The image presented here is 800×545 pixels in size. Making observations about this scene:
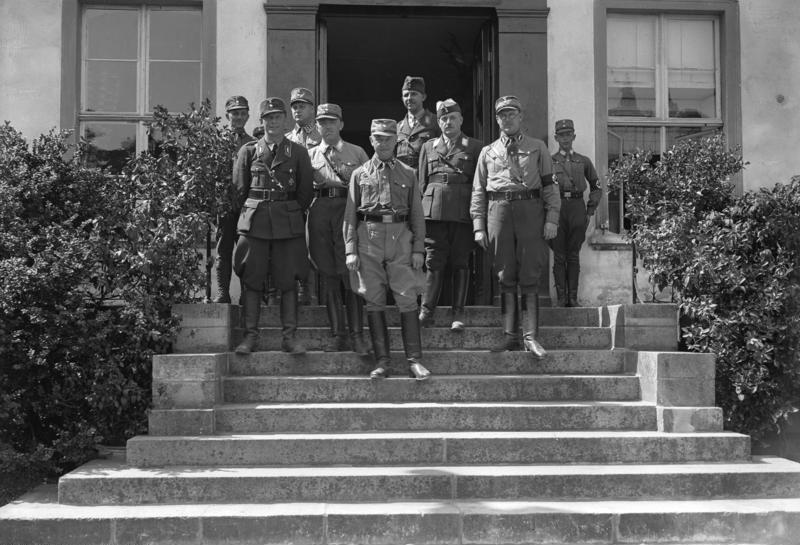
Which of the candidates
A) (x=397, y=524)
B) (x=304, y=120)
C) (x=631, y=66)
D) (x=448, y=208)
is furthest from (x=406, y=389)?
(x=631, y=66)

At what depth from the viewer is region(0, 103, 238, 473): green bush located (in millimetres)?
6234

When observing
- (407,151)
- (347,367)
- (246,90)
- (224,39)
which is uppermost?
(224,39)

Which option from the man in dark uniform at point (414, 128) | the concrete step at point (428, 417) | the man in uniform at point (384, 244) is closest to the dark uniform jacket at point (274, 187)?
the man in uniform at point (384, 244)

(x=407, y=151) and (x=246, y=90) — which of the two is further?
(x=246, y=90)

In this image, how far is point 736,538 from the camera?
5348mm

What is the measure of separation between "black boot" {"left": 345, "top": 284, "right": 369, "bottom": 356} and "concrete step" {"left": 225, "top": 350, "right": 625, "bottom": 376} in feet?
0.36

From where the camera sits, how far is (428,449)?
19.5ft

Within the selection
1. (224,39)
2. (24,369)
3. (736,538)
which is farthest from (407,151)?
(736,538)

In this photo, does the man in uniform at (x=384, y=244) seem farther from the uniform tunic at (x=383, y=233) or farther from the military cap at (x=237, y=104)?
the military cap at (x=237, y=104)

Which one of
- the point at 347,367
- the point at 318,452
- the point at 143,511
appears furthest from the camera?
the point at 347,367

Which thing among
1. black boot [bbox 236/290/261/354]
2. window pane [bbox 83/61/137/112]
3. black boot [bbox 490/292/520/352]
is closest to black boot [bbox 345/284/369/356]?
black boot [bbox 236/290/261/354]

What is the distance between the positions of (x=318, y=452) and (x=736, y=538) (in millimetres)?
2859

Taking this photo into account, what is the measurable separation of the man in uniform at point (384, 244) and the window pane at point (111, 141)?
3.59 meters

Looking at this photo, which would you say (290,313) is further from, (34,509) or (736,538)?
(736,538)
